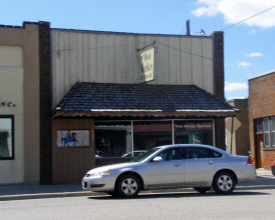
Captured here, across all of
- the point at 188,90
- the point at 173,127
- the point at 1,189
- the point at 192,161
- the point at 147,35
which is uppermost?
the point at 147,35

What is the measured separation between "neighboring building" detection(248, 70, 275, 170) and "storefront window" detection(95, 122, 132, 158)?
30.4 feet

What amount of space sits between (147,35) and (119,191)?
8569mm

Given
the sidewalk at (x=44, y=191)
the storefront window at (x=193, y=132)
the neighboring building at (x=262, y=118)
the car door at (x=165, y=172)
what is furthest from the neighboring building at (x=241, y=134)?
the car door at (x=165, y=172)

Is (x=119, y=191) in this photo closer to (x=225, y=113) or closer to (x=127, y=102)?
(x=127, y=102)

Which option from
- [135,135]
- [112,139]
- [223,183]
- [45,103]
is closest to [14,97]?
[45,103]

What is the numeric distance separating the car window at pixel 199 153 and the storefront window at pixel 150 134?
497cm

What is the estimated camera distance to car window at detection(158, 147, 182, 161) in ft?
38.4

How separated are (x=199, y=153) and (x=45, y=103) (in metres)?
6.88

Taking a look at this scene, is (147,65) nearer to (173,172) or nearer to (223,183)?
(173,172)

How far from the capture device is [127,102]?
16.0 meters

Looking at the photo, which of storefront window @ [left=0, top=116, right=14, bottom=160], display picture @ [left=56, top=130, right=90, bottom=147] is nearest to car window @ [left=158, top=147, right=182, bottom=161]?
display picture @ [left=56, top=130, right=90, bottom=147]

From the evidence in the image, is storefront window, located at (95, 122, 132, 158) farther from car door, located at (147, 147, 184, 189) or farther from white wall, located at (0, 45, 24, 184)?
car door, located at (147, 147, 184, 189)

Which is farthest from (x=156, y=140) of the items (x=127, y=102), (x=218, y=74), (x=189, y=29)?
(x=189, y=29)

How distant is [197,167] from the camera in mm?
11688
